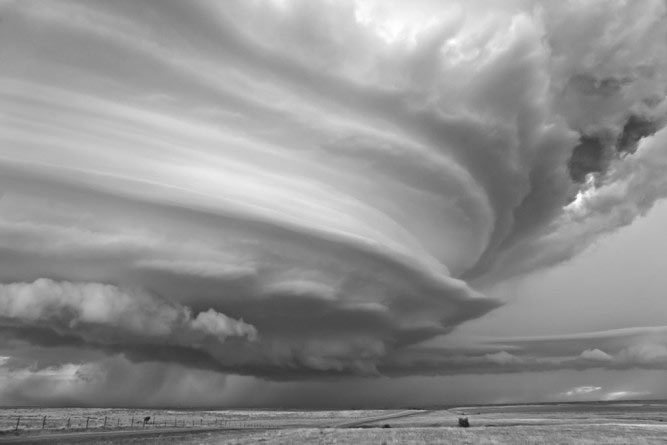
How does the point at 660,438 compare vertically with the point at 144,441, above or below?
below

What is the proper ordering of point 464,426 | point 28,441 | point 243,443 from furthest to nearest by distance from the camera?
point 464,426 < point 243,443 < point 28,441

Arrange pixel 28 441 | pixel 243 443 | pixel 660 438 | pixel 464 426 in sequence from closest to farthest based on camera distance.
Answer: pixel 28 441
pixel 243 443
pixel 660 438
pixel 464 426

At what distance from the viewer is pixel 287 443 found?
53.9m

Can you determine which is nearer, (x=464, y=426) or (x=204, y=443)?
(x=204, y=443)

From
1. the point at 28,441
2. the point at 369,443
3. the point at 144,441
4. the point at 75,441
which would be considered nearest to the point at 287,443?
the point at 369,443

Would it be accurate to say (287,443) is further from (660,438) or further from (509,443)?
(660,438)

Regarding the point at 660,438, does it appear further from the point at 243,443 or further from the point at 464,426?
the point at 243,443

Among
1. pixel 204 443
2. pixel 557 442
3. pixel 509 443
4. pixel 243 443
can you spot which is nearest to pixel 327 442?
pixel 243 443

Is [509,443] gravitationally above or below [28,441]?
below

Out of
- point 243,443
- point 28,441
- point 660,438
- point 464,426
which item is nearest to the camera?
point 28,441

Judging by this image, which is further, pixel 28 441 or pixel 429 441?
pixel 429 441

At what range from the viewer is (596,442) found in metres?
53.0

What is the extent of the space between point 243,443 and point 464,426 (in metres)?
48.5

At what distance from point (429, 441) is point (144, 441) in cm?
3227
